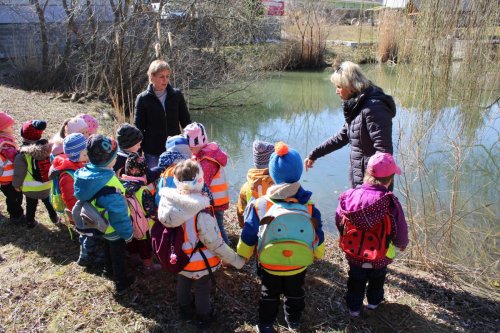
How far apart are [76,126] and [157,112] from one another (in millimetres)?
725

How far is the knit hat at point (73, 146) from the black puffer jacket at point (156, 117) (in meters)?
0.81

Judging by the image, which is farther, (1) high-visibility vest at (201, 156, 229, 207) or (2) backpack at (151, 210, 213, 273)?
(1) high-visibility vest at (201, 156, 229, 207)

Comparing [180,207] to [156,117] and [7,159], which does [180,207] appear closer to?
[156,117]

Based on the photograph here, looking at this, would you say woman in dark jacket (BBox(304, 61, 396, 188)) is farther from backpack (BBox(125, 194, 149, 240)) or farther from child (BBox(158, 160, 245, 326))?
backpack (BBox(125, 194, 149, 240))

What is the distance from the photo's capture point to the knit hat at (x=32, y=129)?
145 inches

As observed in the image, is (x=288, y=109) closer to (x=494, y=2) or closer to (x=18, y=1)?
(x=494, y=2)

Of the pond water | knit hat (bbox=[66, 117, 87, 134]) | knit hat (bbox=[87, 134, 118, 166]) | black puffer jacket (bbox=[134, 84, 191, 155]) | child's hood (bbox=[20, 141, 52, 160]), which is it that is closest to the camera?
knit hat (bbox=[87, 134, 118, 166])

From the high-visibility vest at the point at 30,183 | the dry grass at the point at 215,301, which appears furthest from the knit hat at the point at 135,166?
the high-visibility vest at the point at 30,183

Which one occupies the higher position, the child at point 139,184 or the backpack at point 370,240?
the child at point 139,184

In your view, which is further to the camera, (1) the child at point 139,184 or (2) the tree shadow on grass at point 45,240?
(2) the tree shadow on grass at point 45,240

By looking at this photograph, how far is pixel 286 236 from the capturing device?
240cm

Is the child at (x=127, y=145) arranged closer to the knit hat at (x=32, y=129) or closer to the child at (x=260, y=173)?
the child at (x=260, y=173)

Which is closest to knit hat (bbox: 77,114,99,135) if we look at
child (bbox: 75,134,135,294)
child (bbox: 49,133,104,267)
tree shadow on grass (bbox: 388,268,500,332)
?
child (bbox: 49,133,104,267)

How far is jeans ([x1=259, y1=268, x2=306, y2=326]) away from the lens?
255 cm
